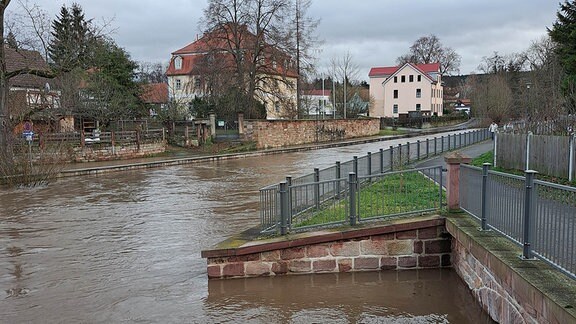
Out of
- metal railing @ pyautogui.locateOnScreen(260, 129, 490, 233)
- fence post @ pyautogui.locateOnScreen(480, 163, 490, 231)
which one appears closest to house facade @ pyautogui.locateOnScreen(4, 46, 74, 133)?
metal railing @ pyautogui.locateOnScreen(260, 129, 490, 233)

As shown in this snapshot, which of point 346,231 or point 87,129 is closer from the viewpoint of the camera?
point 346,231

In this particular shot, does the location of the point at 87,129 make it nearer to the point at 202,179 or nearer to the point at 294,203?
the point at 202,179

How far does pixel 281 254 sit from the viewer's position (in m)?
8.30

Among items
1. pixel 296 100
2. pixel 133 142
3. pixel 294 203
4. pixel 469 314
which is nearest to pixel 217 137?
pixel 133 142

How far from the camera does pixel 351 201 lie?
862 centimetres

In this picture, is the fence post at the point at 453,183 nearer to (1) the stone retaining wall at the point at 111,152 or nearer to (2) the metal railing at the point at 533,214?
(2) the metal railing at the point at 533,214

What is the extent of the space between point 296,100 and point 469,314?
4419cm

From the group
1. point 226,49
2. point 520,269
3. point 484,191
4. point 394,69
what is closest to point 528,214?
point 520,269

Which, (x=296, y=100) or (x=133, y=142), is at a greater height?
(x=296, y=100)

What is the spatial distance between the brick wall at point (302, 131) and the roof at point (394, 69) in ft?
99.2

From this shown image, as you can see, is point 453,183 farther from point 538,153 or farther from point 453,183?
point 538,153

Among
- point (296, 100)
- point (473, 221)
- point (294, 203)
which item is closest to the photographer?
point (473, 221)

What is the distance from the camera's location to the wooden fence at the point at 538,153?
43.8 ft

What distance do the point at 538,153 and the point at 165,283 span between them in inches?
448
